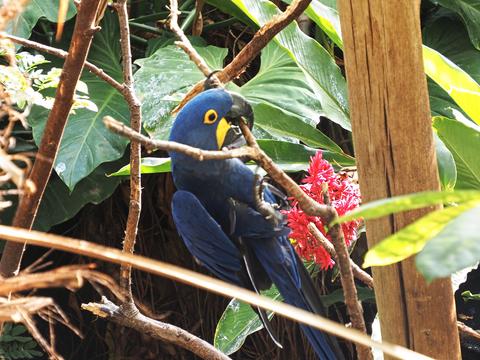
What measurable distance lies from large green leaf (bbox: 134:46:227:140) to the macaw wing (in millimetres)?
513

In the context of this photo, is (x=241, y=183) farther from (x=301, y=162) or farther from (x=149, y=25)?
(x=149, y=25)

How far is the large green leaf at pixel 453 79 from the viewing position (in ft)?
2.99

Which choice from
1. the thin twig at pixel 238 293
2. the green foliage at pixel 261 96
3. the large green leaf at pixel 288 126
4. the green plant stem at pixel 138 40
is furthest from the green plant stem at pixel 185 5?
the thin twig at pixel 238 293

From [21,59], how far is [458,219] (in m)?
0.72

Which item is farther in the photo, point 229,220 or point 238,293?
point 229,220

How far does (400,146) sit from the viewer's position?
664 millimetres

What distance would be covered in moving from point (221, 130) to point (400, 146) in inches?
8.9

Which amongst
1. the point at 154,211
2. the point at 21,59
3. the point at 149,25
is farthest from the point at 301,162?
the point at 149,25

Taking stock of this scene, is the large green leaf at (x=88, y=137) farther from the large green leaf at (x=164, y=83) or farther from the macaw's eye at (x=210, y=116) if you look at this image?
the macaw's eye at (x=210, y=116)

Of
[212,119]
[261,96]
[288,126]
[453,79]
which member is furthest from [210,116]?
[261,96]

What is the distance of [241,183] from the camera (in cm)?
87

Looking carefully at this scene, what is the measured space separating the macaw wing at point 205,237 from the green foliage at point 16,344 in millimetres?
1023

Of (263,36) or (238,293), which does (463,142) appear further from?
(238,293)

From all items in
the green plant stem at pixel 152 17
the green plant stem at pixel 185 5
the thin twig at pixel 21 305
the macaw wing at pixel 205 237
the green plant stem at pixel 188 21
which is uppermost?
the green plant stem at pixel 185 5
